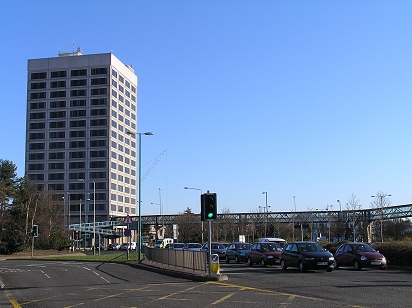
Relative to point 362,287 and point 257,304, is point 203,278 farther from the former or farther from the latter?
point 257,304

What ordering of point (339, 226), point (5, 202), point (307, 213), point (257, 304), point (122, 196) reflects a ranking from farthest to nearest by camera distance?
point (122, 196) → point (307, 213) → point (339, 226) → point (5, 202) → point (257, 304)

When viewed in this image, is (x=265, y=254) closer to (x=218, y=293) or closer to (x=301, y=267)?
(x=301, y=267)

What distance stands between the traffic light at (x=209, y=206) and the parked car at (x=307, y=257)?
567 cm

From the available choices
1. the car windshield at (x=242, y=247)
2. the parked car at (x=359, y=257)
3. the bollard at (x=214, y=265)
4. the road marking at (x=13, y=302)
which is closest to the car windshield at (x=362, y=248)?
the parked car at (x=359, y=257)

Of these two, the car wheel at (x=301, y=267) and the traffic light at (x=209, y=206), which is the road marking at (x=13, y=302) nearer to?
the traffic light at (x=209, y=206)

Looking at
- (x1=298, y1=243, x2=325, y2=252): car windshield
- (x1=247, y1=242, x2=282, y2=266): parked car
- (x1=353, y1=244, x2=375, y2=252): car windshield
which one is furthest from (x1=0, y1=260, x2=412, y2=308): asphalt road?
(x1=247, y1=242, x2=282, y2=266): parked car

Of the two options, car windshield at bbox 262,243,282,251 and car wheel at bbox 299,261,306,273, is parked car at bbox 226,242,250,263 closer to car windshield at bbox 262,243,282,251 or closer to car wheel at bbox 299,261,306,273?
car windshield at bbox 262,243,282,251

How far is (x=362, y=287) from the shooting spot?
60.2 ft

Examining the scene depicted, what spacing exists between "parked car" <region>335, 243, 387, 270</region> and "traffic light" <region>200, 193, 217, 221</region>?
9161 mm

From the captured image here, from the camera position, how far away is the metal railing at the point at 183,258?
2453 cm

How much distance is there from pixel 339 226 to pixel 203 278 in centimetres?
6518

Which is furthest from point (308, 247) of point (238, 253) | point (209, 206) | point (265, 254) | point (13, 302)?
point (13, 302)

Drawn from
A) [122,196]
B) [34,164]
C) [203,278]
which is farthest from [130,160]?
[203,278]

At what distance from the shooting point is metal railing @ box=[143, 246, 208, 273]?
2453 cm
